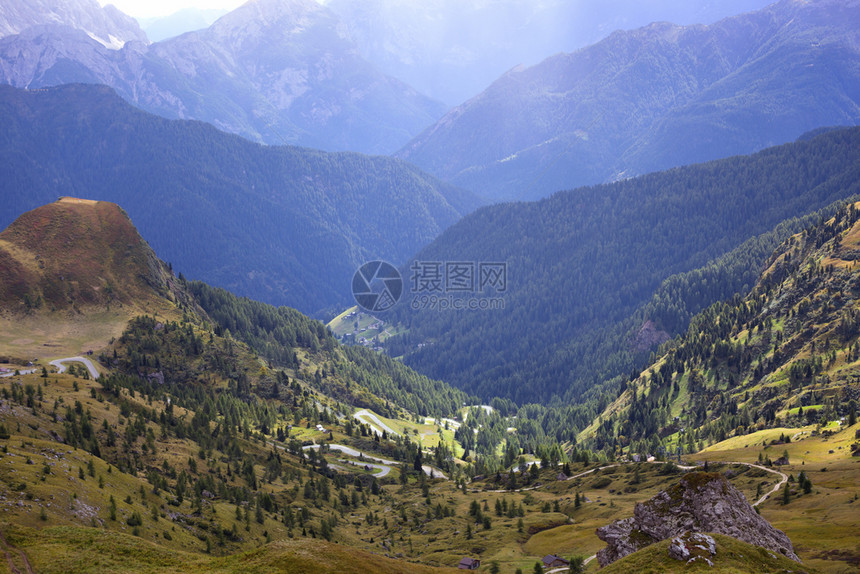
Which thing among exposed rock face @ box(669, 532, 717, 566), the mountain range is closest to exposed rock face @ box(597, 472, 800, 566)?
the mountain range

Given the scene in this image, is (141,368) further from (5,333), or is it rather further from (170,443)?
(170,443)

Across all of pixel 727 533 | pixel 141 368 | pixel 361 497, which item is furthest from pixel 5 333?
pixel 727 533

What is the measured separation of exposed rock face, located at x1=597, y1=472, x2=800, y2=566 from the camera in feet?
211

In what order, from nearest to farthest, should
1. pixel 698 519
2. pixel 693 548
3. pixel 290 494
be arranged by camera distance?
pixel 693 548 → pixel 698 519 → pixel 290 494

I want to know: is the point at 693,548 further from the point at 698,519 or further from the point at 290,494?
the point at 290,494

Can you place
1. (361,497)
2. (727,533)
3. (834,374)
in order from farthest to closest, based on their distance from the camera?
(834,374) → (361,497) → (727,533)

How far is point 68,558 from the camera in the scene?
57188mm

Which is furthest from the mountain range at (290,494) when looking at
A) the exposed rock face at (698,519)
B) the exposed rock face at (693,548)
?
the exposed rock face at (693,548)

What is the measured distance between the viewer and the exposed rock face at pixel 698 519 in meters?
64.4

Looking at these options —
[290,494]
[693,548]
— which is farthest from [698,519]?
[290,494]

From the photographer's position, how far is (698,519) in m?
65.4

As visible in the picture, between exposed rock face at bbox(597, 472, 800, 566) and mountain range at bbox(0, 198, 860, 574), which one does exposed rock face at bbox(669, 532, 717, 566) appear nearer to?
mountain range at bbox(0, 198, 860, 574)

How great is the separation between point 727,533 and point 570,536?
39.8 metres

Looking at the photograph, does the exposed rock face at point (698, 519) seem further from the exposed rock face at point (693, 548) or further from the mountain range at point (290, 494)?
the exposed rock face at point (693, 548)
